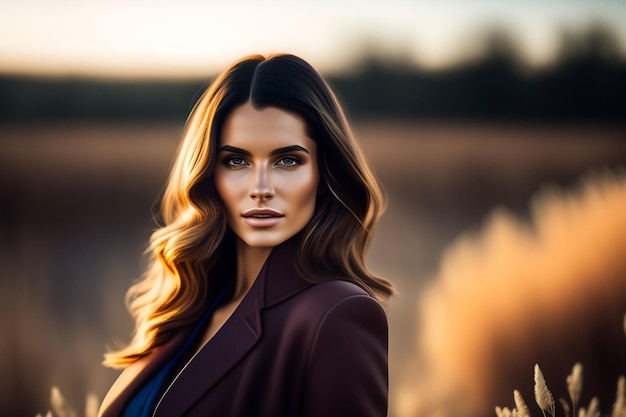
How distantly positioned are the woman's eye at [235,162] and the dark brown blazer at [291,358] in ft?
0.99

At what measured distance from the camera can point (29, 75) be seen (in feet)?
10.8

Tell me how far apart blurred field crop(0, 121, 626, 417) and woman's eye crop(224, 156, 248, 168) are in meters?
1.37

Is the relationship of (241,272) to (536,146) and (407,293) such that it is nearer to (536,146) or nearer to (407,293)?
(407,293)

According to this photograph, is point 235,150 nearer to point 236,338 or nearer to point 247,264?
point 247,264

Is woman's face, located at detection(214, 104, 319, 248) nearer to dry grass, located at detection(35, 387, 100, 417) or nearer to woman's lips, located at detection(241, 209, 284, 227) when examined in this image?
woman's lips, located at detection(241, 209, 284, 227)

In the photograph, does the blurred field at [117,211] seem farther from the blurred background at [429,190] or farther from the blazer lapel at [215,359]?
the blazer lapel at [215,359]

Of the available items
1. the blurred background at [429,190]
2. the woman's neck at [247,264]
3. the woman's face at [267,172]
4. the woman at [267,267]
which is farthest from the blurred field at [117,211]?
the woman's face at [267,172]

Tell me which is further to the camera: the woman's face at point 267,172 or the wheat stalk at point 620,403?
the wheat stalk at point 620,403

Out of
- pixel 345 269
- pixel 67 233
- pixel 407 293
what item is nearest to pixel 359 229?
pixel 345 269

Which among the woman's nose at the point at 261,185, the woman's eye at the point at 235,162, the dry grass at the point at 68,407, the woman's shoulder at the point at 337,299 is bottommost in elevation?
the dry grass at the point at 68,407

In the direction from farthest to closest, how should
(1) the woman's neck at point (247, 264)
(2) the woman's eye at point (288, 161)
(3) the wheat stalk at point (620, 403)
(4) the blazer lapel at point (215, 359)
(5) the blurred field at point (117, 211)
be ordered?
(5) the blurred field at point (117, 211) → (3) the wheat stalk at point (620, 403) → (1) the woman's neck at point (247, 264) → (2) the woman's eye at point (288, 161) → (4) the blazer lapel at point (215, 359)

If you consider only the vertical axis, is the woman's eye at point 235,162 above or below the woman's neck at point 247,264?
above

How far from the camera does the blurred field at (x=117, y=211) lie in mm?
3232


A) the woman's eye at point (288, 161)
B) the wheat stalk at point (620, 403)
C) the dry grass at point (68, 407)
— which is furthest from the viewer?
the dry grass at point (68, 407)
